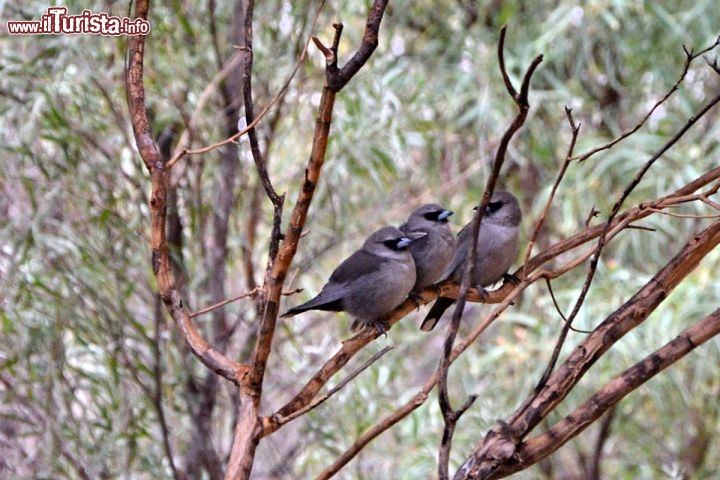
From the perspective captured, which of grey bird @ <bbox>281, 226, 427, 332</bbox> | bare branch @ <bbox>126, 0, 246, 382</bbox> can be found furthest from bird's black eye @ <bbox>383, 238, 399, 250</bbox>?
bare branch @ <bbox>126, 0, 246, 382</bbox>

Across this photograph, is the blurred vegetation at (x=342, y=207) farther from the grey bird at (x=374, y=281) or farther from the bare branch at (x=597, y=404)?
the bare branch at (x=597, y=404)

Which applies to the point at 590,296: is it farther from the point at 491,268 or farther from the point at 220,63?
the point at 220,63

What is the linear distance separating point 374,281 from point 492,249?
1.17 ft

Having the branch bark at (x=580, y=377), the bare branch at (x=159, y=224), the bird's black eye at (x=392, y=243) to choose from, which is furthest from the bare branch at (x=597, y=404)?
the bird's black eye at (x=392, y=243)

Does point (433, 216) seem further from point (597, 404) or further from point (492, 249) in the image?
point (597, 404)

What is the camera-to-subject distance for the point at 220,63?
8.78ft

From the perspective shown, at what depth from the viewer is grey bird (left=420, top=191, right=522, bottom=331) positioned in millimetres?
2271

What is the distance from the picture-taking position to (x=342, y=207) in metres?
3.01

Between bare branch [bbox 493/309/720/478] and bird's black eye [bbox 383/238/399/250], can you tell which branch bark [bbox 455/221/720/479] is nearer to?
bare branch [bbox 493/309/720/478]

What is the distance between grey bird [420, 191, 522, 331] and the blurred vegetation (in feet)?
1.61

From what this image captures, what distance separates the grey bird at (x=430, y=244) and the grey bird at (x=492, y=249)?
0.05m

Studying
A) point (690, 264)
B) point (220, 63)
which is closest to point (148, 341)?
point (220, 63)

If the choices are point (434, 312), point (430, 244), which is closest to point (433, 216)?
point (430, 244)

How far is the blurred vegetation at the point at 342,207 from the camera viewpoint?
2336mm
